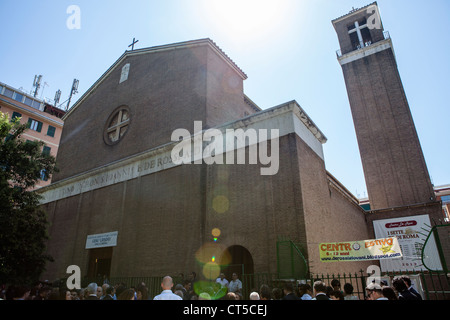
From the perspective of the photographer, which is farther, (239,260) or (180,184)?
(180,184)

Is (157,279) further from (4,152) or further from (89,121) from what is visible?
(89,121)

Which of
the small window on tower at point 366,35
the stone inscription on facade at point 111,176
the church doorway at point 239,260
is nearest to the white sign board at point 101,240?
the stone inscription on facade at point 111,176

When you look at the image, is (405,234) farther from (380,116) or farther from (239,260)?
(239,260)

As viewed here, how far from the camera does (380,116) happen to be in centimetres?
2470

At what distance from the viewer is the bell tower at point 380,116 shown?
72.7 feet

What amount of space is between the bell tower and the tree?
21507mm

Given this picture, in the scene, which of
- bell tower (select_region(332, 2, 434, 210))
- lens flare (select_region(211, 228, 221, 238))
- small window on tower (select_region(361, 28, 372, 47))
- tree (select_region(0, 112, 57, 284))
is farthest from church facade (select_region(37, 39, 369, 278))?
small window on tower (select_region(361, 28, 372, 47))

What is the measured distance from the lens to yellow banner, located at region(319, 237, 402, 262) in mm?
7676

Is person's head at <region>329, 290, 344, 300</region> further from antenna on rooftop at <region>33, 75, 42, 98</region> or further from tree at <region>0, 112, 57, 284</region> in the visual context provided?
antenna on rooftop at <region>33, 75, 42, 98</region>

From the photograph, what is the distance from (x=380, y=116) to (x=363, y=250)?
19.7 m

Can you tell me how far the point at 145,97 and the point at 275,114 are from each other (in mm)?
9201

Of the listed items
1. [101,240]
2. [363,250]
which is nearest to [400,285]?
[363,250]
